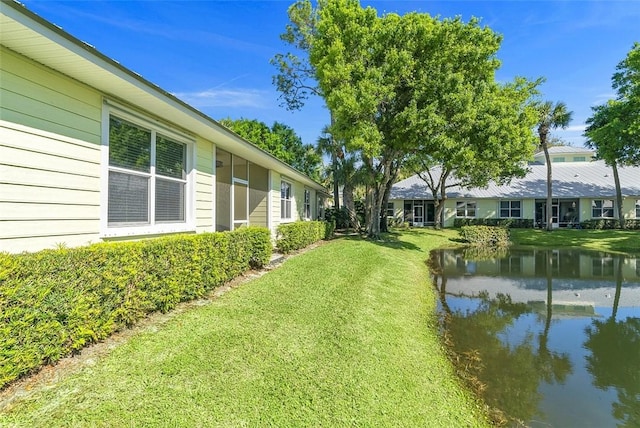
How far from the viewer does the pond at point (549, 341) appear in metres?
3.43

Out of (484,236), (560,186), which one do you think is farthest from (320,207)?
(560,186)

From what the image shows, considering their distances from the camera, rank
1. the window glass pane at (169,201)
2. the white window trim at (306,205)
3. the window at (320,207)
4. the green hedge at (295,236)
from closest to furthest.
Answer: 1. the window glass pane at (169,201)
2. the green hedge at (295,236)
3. the white window trim at (306,205)
4. the window at (320,207)

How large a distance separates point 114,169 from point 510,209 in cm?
3098

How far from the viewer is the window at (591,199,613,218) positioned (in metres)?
27.0

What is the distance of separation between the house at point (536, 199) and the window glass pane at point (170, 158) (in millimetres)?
25653

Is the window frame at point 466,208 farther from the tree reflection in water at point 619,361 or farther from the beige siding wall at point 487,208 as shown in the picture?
the tree reflection in water at point 619,361

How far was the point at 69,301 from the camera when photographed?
127 inches

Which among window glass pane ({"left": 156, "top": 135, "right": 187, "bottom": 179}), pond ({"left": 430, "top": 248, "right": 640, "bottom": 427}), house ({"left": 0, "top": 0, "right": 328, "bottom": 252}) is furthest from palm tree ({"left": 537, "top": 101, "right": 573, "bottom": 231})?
window glass pane ({"left": 156, "top": 135, "right": 187, "bottom": 179})

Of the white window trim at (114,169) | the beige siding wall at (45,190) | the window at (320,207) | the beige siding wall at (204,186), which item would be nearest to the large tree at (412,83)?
the beige siding wall at (204,186)

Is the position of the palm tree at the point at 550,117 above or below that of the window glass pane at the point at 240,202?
above

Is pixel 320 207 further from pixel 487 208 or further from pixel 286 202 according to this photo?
pixel 487 208

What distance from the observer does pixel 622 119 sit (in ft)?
61.4

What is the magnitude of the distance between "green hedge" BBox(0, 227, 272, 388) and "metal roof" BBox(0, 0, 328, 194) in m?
2.13

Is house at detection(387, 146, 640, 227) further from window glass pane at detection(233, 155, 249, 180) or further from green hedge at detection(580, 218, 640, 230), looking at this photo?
window glass pane at detection(233, 155, 249, 180)
